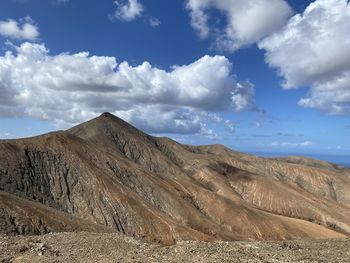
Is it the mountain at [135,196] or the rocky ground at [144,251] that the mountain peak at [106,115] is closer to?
the mountain at [135,196]

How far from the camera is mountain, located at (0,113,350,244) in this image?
58.8m

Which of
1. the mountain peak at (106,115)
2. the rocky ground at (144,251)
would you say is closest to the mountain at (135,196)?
the mountain peak at (106,115)

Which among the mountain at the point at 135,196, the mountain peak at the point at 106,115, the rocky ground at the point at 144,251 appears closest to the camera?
the rocky ground at the point at 144,251

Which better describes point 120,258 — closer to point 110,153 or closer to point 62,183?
point 62,183

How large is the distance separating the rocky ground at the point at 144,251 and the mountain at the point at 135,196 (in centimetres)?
1230

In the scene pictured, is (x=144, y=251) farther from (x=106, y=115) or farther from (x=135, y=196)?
(x=106, y=115)

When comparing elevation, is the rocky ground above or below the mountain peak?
below

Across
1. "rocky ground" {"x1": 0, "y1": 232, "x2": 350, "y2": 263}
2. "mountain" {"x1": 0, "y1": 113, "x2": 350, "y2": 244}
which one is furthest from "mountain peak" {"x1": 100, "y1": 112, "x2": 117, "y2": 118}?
"rocky ground" {"x1": 0, "y1": 232, "x2": 350, "y2": 263}

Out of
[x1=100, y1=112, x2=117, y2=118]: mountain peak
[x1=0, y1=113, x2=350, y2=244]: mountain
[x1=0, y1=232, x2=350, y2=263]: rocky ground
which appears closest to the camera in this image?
[x1=0, y1=232, x2=350, y2=263]: rocky ground

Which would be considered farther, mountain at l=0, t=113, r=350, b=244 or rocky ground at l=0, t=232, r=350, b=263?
mountain at l=0, t=113, r=350, b=244

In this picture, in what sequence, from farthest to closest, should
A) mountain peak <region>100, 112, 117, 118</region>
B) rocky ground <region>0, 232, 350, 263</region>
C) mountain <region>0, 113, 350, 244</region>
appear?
mountain peak <region>100, 112, 117, 118</region> → mountain <region>0, 113, 350, 244</region> → rocky ground <region>0, 232, 350, 263</region>

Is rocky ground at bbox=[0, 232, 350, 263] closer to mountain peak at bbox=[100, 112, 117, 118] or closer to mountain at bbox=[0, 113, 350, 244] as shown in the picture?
mountain at bbox=[0, 113, 350, 244]

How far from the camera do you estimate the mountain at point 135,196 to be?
5878cm

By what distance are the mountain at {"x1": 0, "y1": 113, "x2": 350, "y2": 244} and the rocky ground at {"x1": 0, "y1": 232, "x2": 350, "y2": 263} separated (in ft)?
40.4
